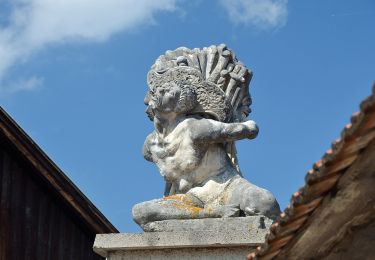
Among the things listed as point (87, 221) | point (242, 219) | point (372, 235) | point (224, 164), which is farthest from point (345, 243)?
point (87, 221)

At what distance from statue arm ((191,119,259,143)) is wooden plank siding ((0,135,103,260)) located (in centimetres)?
704

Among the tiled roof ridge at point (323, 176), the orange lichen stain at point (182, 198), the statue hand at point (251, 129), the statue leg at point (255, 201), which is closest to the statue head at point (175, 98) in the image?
the statue hand at point (251, 129)

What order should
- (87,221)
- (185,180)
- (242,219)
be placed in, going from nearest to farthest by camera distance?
1. (242,219)
2. (185,180)
3. (87,221)

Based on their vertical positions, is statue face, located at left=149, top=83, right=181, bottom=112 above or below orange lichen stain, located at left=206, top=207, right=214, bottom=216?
above

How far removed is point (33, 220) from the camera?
17484 mm

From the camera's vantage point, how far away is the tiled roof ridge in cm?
630

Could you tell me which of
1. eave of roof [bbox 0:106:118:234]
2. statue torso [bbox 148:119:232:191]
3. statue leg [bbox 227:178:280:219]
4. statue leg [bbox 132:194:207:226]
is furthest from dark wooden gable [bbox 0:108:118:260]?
statue leg [bbox 227:178:280:219]

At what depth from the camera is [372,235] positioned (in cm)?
713

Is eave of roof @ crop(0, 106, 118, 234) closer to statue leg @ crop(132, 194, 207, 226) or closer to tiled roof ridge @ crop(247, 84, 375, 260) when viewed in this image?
statue leg @ crop(132, 194, 207, 226)

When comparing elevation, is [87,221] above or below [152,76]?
above

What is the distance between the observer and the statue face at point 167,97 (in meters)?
10.5

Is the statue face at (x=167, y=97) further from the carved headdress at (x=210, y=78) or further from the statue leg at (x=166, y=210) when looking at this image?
the statue leg at (x=166, y=210)

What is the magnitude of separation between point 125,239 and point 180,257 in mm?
399

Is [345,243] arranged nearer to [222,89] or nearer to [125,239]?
[125,239]
